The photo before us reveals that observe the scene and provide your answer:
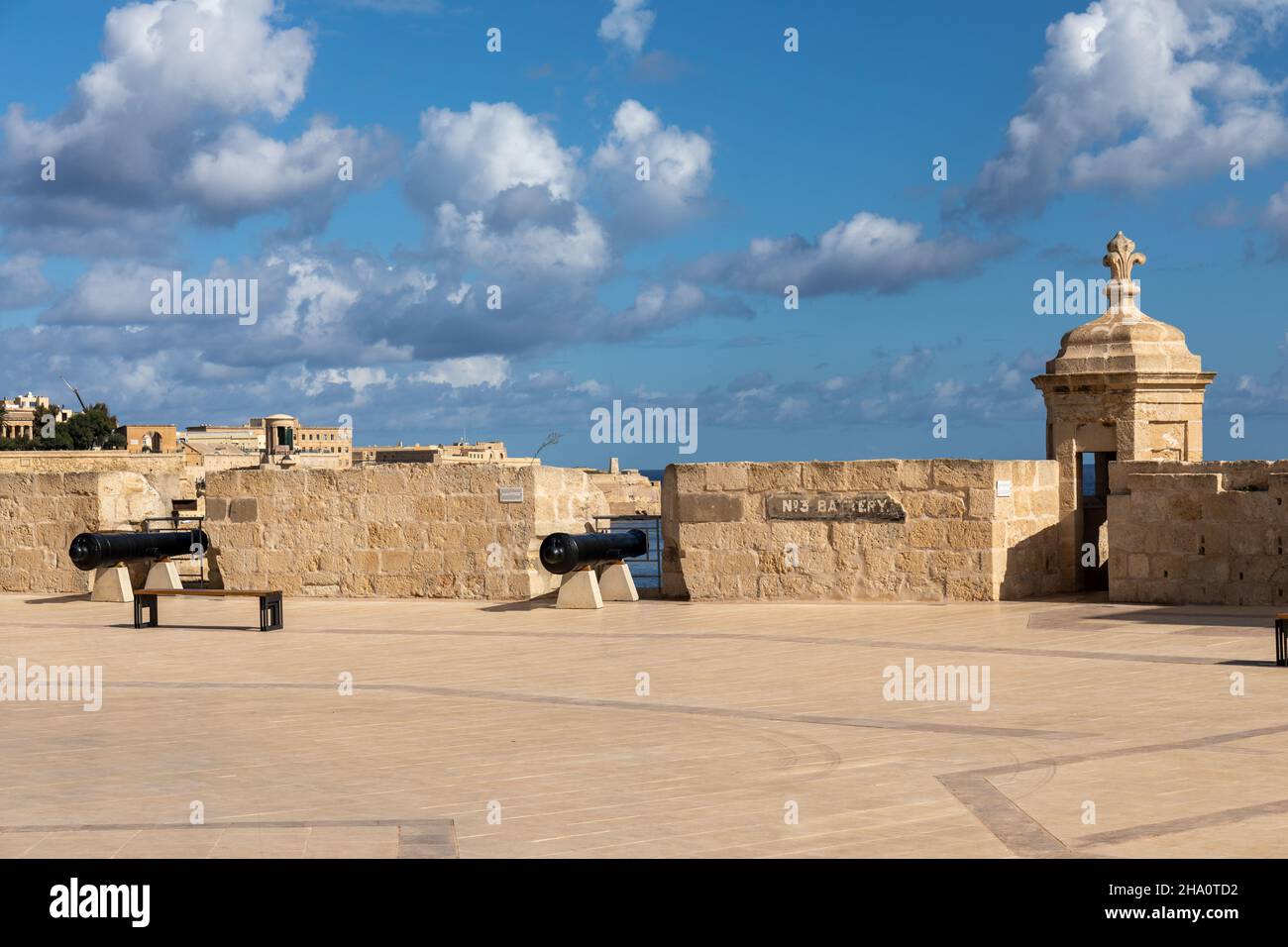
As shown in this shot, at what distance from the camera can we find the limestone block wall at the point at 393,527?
15.3 metres

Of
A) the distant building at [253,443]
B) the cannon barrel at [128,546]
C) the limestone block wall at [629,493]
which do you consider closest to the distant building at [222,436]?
the distant building at [253,443]

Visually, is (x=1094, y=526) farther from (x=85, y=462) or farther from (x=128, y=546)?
(x=85, y=462)

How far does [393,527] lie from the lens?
15648mm

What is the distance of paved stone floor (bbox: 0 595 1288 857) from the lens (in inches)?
207

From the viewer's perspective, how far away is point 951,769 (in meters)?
6.43

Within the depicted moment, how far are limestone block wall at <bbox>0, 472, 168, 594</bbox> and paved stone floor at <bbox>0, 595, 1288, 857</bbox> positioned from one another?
13.9 ft

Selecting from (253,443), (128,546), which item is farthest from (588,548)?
(253,443)

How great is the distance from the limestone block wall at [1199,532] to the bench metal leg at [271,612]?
7605mm

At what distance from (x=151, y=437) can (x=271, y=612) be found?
71.6 meters

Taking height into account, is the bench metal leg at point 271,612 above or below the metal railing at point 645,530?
below

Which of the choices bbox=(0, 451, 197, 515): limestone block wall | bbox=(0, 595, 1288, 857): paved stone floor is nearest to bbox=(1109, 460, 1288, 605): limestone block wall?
bbox=(0, 595, 1288, 857): paved stone floor
